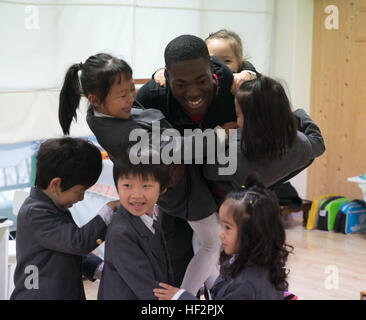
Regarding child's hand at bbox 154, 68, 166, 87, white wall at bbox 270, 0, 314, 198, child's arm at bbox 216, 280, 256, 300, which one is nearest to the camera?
child's arm at bbox 216, 280, 256, 300

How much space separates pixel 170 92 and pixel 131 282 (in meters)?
0.61

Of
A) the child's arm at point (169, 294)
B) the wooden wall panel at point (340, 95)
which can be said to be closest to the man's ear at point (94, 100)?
the child's arm at point (169, 294)

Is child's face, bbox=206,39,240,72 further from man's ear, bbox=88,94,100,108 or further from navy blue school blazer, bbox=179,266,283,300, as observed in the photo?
navy blue school blazer, bbox=179,266,283,300

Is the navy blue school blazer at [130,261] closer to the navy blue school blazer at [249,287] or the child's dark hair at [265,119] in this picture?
the navy blue school blazer at [249,287]

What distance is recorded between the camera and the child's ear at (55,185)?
1754 millimetres

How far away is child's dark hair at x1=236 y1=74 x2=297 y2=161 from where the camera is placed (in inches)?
65.1

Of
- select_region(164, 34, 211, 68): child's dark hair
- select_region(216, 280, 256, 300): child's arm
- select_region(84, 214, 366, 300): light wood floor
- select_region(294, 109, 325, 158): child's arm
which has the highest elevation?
select_region(164, 34, 211, 68): child's dark hair

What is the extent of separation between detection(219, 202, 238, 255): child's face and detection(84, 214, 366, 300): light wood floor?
6.31 feet

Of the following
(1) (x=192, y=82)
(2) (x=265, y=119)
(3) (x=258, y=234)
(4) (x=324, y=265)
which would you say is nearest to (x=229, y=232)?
(3) (x=258, y=234)

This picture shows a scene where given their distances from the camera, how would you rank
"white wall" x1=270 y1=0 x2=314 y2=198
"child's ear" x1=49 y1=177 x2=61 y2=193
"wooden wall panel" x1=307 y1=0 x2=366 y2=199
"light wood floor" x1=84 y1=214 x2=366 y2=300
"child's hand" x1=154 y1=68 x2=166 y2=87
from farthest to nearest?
"white wall" x1=270 y1=0 x2=314 y2=198 < "wooden wall panel" x1=307 y1=0 x2=366 y2=199 < "light wood floor" x1=84 y1=214 x2=366 y2=300 < "child's hand" x1=154 y1=68 x2=166 y2=87 < "child's ear" x1=49 y1=177 x2=61 y2=193

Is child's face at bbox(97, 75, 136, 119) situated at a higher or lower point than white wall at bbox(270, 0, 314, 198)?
lower

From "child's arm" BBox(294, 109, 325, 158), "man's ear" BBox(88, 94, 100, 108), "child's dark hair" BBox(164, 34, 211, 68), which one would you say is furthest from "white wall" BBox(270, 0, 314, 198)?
"man's ear" BBox(88, 94, 100, 108)

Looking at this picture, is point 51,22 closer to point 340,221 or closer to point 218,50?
point 218,50
